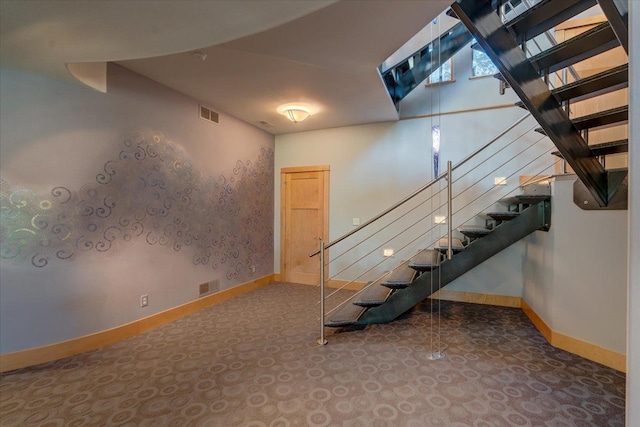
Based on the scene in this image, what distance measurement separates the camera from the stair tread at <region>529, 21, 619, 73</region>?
1.50m

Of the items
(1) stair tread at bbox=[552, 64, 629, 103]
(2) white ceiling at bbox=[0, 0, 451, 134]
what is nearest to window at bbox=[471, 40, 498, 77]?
(2) white ceiling at bbox=[0, 0, 451, 134]

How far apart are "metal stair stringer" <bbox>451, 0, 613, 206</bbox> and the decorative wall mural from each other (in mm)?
3121

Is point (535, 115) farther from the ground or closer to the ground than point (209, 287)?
farther from the ground

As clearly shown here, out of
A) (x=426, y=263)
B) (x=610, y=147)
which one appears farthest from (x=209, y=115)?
(x=610, y=147)

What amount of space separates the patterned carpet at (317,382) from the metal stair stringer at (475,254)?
0.40 metres

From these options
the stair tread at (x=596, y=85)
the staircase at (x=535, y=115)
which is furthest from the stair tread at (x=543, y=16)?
the stair tread at (x=596, y=85)

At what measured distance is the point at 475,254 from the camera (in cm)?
274

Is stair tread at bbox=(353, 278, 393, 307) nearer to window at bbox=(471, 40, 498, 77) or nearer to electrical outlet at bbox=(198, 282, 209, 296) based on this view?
electrical outlet at bbox=(198, 282, 209, 296)

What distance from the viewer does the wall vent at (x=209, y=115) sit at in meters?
3.50

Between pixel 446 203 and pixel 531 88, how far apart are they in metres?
1.98

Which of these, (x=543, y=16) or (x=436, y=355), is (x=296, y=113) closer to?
(x=543, y=16)

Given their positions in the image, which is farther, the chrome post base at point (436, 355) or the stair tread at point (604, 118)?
the chrome post base at point (436, 355)

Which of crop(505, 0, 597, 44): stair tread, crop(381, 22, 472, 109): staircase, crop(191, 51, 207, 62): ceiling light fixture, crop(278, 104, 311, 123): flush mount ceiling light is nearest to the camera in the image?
crop(505, 0, 597, 44): stair tread

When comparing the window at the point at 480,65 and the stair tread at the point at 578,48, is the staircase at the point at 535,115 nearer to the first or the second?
the stair tread at the point at 578,48
